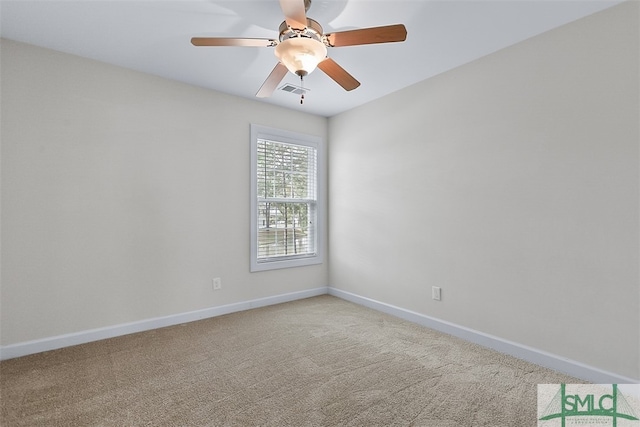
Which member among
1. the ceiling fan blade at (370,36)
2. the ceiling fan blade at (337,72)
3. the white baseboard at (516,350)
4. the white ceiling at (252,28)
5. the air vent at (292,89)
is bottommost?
the white baseboard at (516,350)

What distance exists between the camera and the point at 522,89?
2.49 metres

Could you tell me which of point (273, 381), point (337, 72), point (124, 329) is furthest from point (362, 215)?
point (124, 329)

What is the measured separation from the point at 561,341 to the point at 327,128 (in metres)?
3.48

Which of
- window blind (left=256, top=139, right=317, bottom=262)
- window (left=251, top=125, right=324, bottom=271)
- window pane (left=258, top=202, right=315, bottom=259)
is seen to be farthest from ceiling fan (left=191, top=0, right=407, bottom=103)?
window pane (left=258, top=202, right=315, bottom=259)

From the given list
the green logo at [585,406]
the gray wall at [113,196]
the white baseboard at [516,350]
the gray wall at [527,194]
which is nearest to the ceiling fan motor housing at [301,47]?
the gray wall at [527,194]

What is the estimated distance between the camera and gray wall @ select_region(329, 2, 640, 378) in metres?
2.04

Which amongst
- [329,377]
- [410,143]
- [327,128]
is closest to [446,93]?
[410,143]

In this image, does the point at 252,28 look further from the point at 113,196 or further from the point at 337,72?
the point at 113,196

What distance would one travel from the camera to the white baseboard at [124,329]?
249 cm

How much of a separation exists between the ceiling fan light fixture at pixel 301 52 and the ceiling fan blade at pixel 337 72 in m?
0.18

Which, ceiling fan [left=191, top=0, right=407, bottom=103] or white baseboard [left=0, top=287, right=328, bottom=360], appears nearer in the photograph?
ceiling fan [left=191, top=0, right=407, bottom=103]

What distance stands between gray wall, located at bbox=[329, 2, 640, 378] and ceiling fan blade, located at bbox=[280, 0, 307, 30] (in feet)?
5.94

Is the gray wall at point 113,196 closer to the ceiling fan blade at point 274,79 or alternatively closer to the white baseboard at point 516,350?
the ceiling fan blade at point 274,79

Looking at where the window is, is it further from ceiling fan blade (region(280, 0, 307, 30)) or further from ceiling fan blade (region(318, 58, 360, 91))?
ceiling fan blade (region(280, 0, 307, 30))
